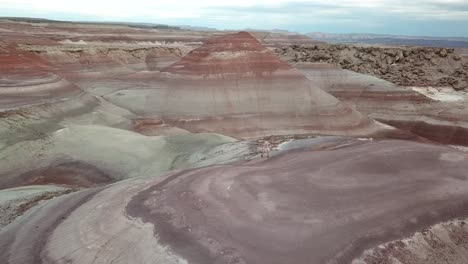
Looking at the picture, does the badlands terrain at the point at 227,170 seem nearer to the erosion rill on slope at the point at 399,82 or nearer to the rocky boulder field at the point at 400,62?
the erosion rill on slope at the point at 399,82

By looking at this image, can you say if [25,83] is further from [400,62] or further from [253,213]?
[400,62]

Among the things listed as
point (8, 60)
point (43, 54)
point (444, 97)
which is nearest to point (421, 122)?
point (444, 97)

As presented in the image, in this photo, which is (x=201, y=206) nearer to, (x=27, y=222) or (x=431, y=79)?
(x=27, y=222)

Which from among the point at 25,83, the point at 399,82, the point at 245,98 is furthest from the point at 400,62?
the point at 25,83

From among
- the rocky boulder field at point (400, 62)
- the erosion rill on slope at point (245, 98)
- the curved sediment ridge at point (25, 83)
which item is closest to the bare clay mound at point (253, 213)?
the curved sediment ridge at point (25, 83)

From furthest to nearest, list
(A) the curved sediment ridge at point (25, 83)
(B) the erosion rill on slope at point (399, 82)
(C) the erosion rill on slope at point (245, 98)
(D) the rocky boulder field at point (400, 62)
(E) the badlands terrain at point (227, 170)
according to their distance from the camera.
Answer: (D) the rocky boulder field at point (400, 62) < (B) the erosion rill on slope at point (399, 82) < (C) the erosion rill on slope at point (245, 98) < (A) the curved sediment ridge at point (25, 83) < (E) the badlands terrain at point (227, 170)
